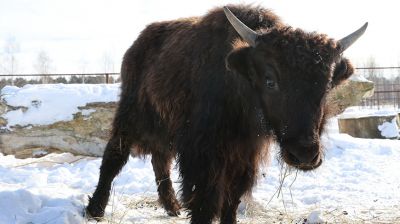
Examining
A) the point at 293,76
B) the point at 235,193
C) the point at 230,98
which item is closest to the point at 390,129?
the point at 235,193

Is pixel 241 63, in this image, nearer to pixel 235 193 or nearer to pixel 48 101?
pixel 235 193

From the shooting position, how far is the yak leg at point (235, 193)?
439 centimetres

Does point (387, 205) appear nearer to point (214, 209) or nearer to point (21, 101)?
point (214, 209)

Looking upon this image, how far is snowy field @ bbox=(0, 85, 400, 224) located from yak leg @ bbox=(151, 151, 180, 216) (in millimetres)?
136

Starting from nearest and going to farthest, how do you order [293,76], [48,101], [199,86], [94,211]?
[293,76] < [199,86] < [94,211] < [48,101]

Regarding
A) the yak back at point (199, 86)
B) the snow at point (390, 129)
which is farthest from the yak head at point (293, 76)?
the snow at point (390, 129)

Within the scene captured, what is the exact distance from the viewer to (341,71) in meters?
3.59

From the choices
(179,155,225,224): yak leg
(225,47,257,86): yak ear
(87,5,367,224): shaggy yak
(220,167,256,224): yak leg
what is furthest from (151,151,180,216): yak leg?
(225,47,257,86): yak ear

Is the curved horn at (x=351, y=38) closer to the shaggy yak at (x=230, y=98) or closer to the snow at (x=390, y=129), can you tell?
the shaggy yak at (x=230, y=98)

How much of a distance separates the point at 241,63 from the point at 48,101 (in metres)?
7.00

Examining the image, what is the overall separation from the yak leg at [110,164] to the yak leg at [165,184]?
50 cm

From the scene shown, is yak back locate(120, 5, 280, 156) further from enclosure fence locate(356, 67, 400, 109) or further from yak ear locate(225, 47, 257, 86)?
enclosure fence locate(356, 67, 400, 109)

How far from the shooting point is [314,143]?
2.99 meters

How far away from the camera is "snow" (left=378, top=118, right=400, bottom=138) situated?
1300 cm
